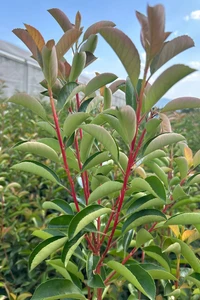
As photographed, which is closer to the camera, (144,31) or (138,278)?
(144,31)

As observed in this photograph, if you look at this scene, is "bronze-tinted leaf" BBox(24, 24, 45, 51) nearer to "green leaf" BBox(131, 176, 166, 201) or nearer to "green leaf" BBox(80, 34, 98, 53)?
"green leaf" BBox(80, 34, 98, 53)

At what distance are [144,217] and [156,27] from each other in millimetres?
470

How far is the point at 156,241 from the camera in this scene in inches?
52.9

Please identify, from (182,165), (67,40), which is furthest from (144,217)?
(67,40)

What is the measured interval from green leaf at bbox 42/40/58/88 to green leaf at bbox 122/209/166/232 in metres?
0.42

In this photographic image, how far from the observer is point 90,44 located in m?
0.95

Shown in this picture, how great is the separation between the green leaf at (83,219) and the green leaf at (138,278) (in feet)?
0.49

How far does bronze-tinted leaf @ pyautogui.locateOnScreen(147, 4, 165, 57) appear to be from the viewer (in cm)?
64

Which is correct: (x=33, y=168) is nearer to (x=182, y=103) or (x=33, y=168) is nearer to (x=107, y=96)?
(x=107, y=96)

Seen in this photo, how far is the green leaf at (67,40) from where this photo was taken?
2.72 feet

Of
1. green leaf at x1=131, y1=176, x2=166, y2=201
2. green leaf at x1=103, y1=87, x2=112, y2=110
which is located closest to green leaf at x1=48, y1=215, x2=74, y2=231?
green leaf at x1=131, y1=176, x2=166, y2=201

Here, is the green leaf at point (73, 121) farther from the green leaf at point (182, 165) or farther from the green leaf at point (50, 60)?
the green leaf at point (182, 165)

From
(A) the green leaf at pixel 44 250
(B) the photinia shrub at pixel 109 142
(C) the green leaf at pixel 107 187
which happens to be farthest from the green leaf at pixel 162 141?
(A) the green leaf at pixel 44 250

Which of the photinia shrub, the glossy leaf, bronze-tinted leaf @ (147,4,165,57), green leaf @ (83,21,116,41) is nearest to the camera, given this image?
bronze-tinted leaf @ (147,4,165,57)
